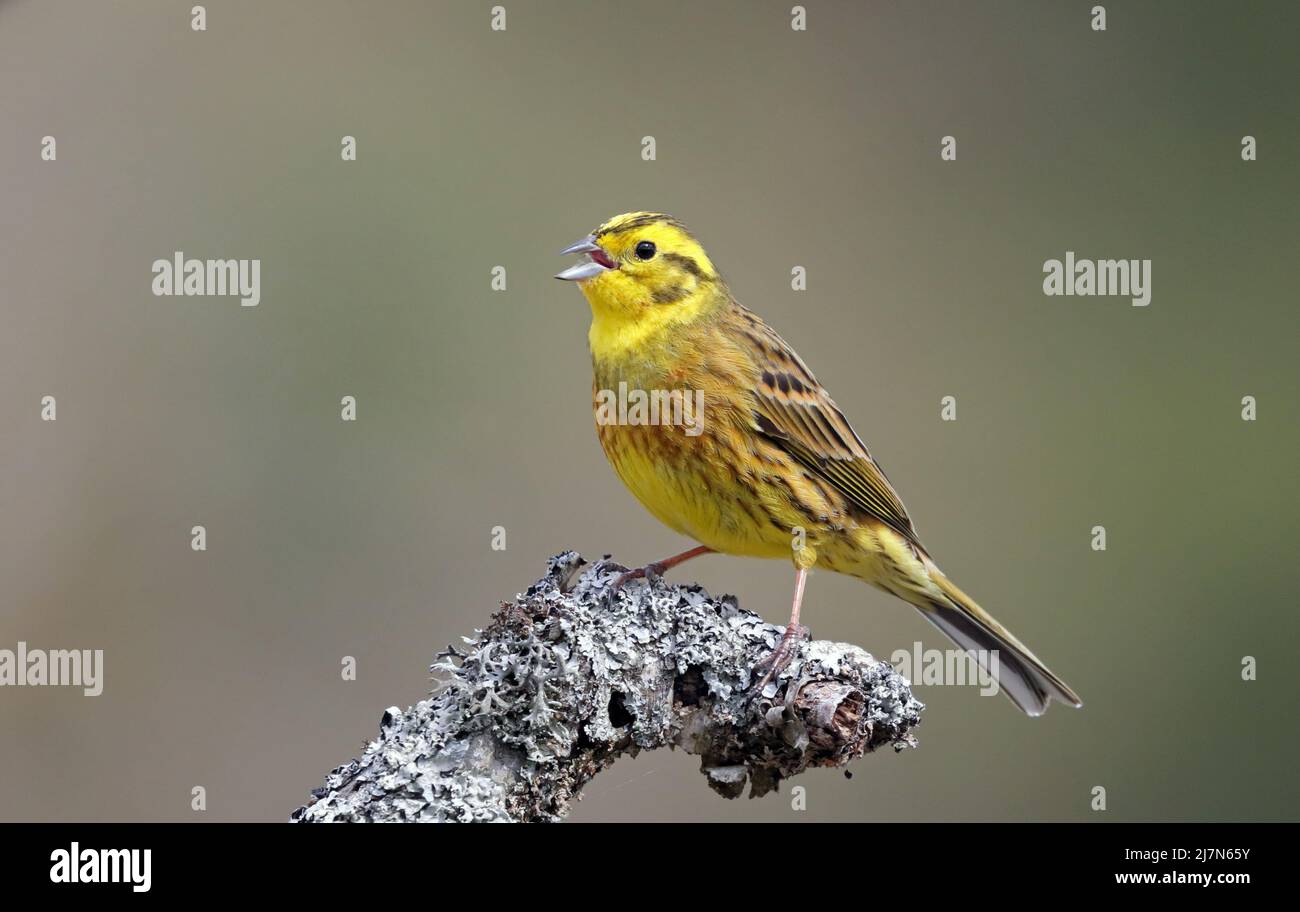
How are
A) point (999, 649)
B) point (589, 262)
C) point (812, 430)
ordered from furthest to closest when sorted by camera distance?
point (999, 649)
point (812, 430)
point (589, 262)

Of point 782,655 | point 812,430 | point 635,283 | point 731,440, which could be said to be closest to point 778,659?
point 782,655

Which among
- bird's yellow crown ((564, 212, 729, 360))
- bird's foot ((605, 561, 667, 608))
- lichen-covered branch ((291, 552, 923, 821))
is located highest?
bird's yellow crown ((564, 212, 729, 360))

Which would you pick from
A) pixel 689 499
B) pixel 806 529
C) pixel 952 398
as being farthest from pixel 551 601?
pixel 952 398

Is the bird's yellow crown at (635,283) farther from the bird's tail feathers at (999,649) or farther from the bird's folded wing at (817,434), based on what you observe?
the bird's tail feathers at (999,649)

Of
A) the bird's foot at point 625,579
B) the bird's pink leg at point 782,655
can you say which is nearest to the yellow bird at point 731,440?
the bird's foot at point 625,579

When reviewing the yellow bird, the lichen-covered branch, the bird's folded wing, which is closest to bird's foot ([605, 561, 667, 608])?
the lichen-covered branch

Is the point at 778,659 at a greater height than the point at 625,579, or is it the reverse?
the point at 625,579

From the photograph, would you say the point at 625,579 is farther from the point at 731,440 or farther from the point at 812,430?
the point at 812,430

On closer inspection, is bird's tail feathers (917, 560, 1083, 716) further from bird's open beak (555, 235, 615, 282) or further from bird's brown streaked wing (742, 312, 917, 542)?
bird's open beak (555, 235, 615, 282)
